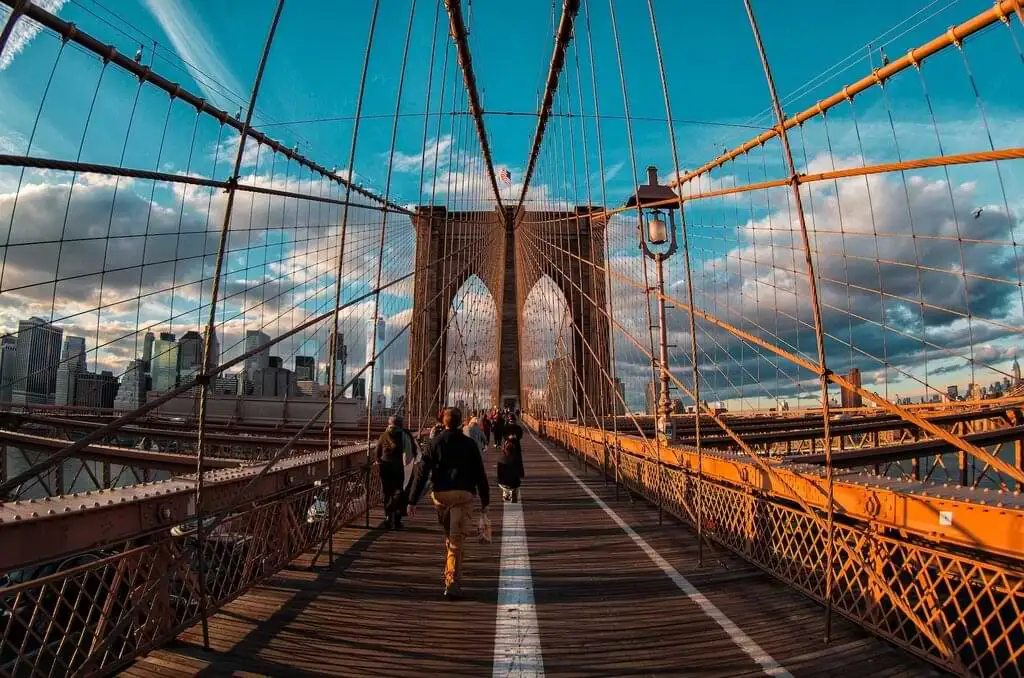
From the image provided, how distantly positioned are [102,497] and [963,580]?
430 cm

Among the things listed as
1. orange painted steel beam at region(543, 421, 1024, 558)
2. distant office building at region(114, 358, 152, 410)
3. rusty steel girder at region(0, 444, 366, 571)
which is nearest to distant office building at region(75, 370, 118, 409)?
distant office building at region(114, 358, 152, 410)

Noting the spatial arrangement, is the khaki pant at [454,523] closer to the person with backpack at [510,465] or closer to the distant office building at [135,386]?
the person with backpack at [510,465]

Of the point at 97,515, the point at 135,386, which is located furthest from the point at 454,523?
the point at 135,386

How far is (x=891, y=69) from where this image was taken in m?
10.6

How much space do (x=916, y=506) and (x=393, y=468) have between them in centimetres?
486

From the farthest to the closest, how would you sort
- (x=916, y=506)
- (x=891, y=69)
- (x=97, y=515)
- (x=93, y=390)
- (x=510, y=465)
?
(x=93, y=390) < (x=891, y=69) < (x=510, y=465) < (x=916, y=506) < (x=97, y=515)

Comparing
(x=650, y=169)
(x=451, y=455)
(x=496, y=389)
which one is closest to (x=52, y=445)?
(x=451, y=455)

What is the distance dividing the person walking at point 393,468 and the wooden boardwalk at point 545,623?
91 centimetres

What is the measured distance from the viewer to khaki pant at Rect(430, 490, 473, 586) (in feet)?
13.5

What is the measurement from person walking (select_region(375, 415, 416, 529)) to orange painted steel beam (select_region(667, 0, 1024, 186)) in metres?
4.05

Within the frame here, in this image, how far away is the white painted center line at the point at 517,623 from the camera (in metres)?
2.95

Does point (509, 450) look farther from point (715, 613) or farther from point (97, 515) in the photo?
point (97, 515)

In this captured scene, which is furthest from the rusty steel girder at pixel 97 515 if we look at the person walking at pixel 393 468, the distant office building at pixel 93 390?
the distant office building at pixel 93 390

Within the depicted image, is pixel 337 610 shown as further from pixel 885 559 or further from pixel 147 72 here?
pixel 147 72
